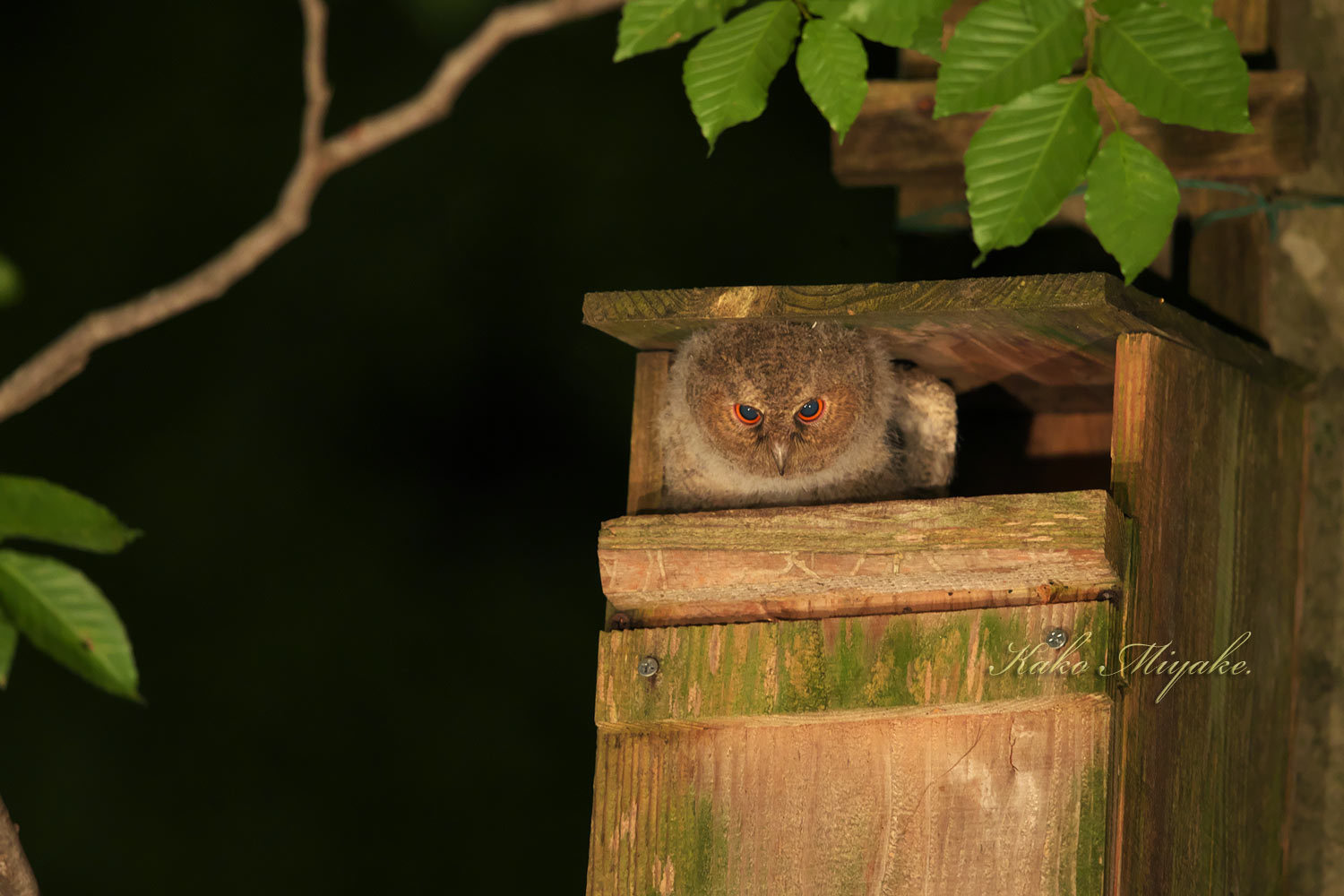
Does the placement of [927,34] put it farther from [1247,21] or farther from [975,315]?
[1247,21]

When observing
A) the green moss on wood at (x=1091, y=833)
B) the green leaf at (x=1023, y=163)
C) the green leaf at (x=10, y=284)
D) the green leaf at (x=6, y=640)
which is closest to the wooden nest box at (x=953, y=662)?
the green moss on wood at (x=1091, y=833)

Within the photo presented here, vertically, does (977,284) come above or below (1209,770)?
above

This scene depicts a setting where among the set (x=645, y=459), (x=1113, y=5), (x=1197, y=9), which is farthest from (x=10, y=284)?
(x=1197, y=9)

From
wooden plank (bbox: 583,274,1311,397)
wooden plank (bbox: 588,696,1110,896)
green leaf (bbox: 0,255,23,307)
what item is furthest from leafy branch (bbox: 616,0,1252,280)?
green leaf (bbox: 0,255,23,307)

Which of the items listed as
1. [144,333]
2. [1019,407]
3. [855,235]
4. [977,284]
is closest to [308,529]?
[144,333]

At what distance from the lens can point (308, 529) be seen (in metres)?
3.62

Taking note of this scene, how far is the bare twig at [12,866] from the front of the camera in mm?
1765

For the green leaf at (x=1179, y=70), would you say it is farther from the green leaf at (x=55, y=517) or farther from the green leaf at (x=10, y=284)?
the green leaf at (x=10, y=284)

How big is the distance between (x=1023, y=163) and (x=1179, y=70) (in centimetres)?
19

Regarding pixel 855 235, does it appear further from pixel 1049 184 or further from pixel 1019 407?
pixel 1049 184

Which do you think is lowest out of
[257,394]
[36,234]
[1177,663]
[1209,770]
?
[1209,770]

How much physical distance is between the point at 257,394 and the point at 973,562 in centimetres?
210

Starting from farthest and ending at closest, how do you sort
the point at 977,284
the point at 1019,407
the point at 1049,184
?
Answer: the point at 1019,407
the point at 977,284
the point at 1049,184

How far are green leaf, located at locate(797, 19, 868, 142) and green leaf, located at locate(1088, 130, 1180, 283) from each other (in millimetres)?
289
